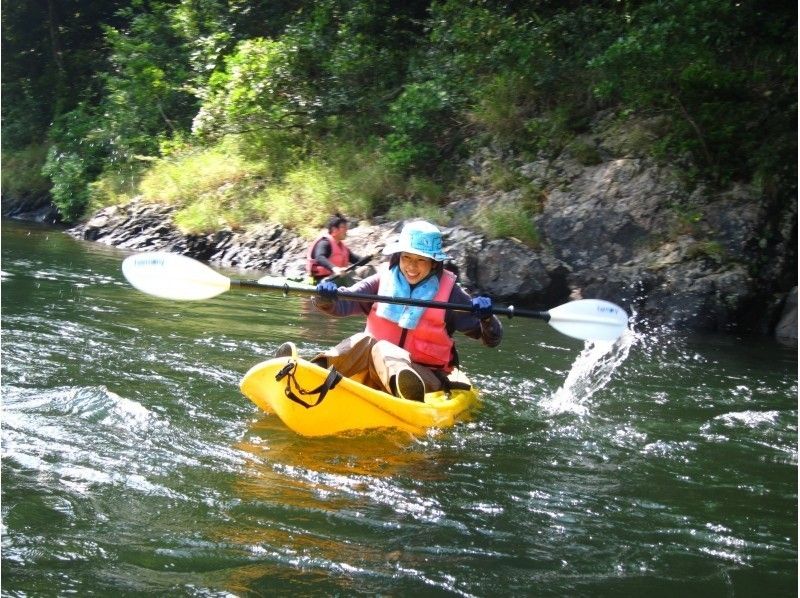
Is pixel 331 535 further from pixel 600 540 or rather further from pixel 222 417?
pixel 222 417

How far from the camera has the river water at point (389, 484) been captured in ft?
10.5

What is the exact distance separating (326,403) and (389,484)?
2.42ft

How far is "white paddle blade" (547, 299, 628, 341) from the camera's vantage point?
18.3 ft

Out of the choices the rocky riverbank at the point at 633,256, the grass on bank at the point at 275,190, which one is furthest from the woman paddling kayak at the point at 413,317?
the grass on bank at the point at 275,190

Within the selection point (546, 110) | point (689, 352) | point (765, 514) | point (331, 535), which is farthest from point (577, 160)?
point (331, 535)

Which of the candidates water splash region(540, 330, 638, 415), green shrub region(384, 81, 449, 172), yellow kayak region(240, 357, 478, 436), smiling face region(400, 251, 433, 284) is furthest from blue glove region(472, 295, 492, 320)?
green shrub region(384, 81, 449, 172)

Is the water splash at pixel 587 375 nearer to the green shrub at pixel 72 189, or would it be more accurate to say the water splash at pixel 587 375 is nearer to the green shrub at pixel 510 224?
the green shrub at pixel 510 224

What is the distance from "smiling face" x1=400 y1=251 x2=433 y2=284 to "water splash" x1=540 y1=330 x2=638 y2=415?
3.70 feet

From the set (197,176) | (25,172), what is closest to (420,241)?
(197,176)

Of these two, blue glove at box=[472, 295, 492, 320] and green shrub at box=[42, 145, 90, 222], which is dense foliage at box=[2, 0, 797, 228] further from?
blue glove at box=[472, 295, 492, 320]

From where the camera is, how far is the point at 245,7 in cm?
1756

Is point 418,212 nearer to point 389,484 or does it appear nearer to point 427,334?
point 427,334

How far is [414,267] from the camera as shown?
211 inches

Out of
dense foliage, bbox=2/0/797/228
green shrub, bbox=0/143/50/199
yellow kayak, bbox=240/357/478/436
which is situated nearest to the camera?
yellow kayak, bbox=240/357/478/436
